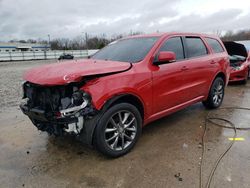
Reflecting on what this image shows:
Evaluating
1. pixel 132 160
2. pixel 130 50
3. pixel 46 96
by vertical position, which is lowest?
pixel 132 160

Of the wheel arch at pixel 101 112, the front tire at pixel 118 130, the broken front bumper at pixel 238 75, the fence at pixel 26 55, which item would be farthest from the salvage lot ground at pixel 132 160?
the fence at pixel 26 55

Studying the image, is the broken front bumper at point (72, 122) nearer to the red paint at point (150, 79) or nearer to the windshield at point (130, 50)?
the red paint at point (150, 79)

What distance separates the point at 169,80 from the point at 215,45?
2.29 metres

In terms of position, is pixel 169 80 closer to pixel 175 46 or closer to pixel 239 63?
pixel 175 46

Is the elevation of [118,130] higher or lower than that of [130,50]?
lower

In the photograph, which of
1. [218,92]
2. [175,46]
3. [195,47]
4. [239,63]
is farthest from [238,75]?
[175,46]

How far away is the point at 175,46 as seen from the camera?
4.12 m

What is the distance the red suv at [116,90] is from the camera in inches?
112

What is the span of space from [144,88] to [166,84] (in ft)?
1.81

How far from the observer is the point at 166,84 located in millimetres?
3740

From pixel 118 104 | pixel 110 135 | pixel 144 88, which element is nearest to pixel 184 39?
pixel 144 88

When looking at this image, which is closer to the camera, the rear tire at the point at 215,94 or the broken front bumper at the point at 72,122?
the broken front bumper at the point at 72,122

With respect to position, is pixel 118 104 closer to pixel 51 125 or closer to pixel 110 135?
pixel 110 135

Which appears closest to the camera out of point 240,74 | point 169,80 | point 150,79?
point 150,79
